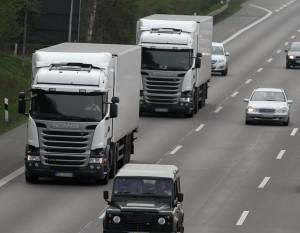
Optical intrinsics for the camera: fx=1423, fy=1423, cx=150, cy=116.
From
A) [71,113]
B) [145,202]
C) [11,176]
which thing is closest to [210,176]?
[71,113]

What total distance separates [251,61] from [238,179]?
41114mm

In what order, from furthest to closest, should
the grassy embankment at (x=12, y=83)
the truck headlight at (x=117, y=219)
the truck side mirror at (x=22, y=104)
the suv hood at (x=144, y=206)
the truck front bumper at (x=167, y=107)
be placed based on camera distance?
the truck front bumper at (x=167, y=107) < the grassy embankment at (x=12, y=83) < the truck side mirror at (x=22, y=104) < the suv hood at (x=144, y=206) < the truck headlight at (x=117, y=219)

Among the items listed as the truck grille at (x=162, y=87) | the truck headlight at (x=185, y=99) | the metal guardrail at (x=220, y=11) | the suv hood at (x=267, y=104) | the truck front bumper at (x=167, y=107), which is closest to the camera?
the suv hood at (x=267, y=104)

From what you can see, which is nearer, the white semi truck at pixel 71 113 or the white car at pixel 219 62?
the white semi truck at pixel 71 113

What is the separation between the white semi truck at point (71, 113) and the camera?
37.3 m

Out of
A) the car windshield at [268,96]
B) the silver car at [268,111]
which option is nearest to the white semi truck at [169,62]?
the car windshield at [268,96]

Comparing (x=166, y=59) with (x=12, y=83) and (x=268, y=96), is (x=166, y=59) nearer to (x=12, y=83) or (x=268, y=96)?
(x=268, y=96)

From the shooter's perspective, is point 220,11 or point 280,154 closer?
point 280,154

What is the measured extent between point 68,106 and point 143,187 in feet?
27.9

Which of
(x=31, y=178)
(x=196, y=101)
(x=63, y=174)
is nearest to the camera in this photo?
(x=63, y=174)

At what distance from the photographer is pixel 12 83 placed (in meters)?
58.8

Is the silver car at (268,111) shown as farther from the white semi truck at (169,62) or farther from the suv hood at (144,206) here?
the suv hood at (144,206)

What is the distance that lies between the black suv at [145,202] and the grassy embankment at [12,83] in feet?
65.5

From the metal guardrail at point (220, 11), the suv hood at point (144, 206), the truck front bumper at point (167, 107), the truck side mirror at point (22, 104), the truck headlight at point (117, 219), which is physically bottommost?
the truck front bumper at point (167, 107)
